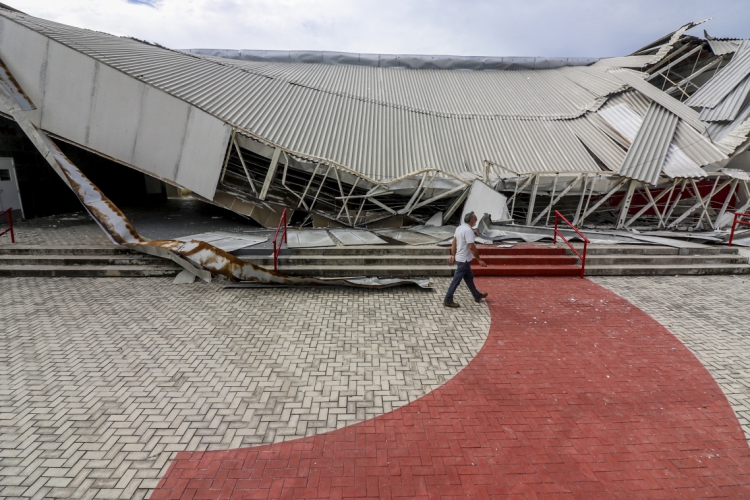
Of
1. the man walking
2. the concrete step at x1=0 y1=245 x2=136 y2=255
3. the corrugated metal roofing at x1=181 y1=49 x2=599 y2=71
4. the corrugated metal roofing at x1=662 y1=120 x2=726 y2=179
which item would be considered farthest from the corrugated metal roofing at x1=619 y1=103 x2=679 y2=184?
the concrete step at x1=0 y1=245 x2=136 y2=255

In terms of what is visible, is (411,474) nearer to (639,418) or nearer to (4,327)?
(639,418)

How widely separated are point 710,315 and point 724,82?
10387 millimetres

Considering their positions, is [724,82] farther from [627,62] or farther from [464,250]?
[464,250]

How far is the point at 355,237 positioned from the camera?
865cm

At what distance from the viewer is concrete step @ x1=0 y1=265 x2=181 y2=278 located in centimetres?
707

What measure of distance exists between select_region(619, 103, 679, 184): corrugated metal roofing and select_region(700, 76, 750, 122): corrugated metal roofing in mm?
1329

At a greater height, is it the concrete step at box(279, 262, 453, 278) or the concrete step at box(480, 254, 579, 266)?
the concrete step at box(480, 254, 579, 266)

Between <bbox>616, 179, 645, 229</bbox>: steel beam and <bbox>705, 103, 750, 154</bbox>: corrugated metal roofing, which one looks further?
<bbox>705, 103, 750, 154</bbox>: corrugated metal roofing

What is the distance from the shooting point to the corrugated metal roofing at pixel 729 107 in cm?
1097

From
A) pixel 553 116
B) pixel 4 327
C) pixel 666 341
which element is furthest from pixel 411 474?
pixel 553 116

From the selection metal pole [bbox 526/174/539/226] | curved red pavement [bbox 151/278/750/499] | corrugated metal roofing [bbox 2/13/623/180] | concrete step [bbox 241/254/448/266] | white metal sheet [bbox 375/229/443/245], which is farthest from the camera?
metal pole [bbox 526/174/539/226]

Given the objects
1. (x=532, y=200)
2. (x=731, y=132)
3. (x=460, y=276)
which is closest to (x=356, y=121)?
(x=532, y=200)

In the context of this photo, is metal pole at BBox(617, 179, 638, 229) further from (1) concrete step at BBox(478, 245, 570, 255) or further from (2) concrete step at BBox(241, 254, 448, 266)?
(2) concrete step at BBox(241, 254, 448, 266)

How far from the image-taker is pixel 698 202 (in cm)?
1005
